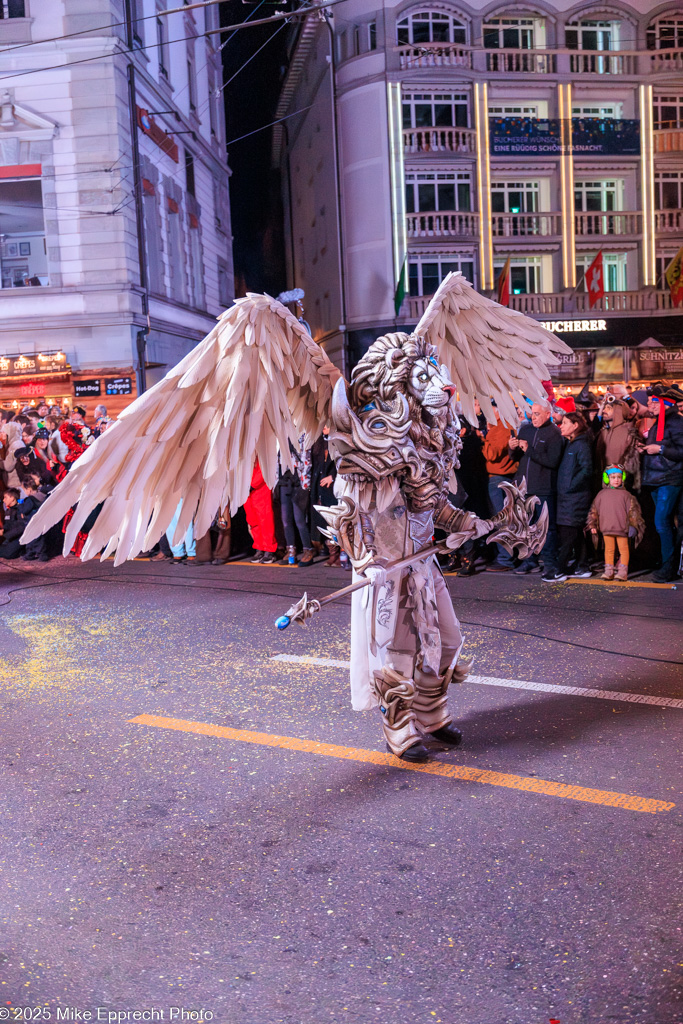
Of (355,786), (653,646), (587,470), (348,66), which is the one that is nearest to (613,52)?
(348,66)

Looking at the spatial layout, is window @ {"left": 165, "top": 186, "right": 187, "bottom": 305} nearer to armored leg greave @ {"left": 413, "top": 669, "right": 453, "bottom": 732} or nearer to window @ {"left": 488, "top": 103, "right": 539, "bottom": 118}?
window @ {"left": 488, "top": 103, "right": 539, "bottom": 118}

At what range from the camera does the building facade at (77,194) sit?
802 inches

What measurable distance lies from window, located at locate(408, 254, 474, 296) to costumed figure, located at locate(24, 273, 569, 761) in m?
23.7

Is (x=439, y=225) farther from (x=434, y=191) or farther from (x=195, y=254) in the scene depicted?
(x=195, y=254)

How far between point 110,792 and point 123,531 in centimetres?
146

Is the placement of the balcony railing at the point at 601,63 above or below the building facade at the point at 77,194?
above

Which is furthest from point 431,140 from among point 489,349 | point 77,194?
point 489,349

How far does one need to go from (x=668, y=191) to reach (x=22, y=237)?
20.1 meters

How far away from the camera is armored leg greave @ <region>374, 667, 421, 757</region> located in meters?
4.41

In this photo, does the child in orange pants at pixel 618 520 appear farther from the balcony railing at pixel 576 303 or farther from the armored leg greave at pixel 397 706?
the balcony railing at pixel 576 303

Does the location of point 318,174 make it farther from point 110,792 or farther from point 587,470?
point 110,792

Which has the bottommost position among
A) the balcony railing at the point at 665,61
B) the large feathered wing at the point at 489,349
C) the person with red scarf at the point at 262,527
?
the person with red scarf at the point at 262,527

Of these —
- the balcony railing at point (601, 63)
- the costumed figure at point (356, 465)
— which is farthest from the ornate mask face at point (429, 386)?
the balcony railing at point (601, 63)

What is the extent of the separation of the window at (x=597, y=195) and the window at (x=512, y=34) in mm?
4551
